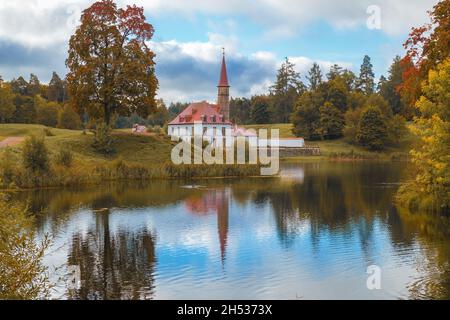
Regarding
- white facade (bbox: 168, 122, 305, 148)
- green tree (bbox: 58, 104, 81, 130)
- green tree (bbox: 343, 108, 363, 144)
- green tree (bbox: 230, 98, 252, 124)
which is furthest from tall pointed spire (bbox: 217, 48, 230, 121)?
green tree (bbox: 230, 98, 252, 124)

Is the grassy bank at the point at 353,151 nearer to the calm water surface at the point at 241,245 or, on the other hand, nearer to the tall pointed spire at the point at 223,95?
the tall pointed spire at the point at 223,95

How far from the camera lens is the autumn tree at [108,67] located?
57188 mm

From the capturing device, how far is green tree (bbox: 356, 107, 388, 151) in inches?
3799

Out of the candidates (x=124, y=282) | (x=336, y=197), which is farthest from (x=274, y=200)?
(x=124, y=282)

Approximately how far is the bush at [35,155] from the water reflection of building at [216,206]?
13.0m

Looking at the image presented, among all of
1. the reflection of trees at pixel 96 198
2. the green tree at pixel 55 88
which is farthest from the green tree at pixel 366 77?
the reflection of trees at pixel 96 198

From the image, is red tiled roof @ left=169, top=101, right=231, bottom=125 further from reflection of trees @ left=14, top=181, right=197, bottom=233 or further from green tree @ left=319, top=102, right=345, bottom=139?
reflection of trees @ left=14, top=181, right=197, bottom=233

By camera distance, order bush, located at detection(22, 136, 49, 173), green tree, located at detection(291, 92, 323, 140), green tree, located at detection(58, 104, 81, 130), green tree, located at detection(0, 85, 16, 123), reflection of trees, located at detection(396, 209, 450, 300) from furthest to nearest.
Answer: green tree, located at detection(291, 92, 323, 140) → green tree, located at detection(58, 104, 81, 130) → green tree, located at detection(0, 85, 16, 123) → bush, located at detection(22, 136, 49, 173) → reflection of trees, located at detection(396, 209, 450, 300)

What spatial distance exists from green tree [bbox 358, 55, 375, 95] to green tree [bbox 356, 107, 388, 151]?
45630 mm

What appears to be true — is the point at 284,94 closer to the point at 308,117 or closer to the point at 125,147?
the point at 308,117

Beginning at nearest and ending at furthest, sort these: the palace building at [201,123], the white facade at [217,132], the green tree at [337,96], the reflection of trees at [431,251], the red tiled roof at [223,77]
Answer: the reflection of trees at [431,251], the white facade at [217,132], the palace building at [201,123], the green tree at [337,96], the red tiled roof at [223,77]

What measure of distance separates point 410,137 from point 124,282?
95.4 meters

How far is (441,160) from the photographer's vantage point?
95.8 feet
